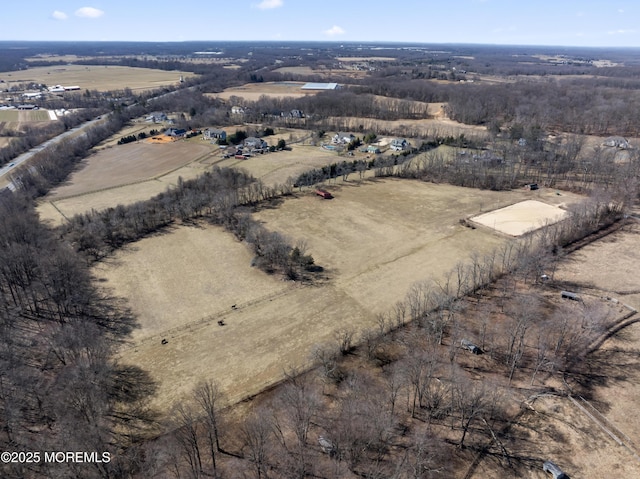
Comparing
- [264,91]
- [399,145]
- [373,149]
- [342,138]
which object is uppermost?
[264,91]

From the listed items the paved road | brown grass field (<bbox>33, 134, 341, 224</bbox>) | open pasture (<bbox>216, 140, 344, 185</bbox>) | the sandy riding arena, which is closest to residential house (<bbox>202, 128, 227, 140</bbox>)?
brown grass field (<bbox>33, 134, 341, 224</bbox>)

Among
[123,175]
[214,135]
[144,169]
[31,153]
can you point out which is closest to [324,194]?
[144,169]

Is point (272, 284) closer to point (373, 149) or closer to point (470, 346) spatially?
point (470, 346)

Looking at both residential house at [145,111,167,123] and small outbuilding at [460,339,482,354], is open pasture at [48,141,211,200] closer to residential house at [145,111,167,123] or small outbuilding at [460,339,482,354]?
residential house at [145,111,167,123]

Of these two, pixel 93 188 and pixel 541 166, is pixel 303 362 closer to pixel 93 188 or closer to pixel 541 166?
pixel 93 188

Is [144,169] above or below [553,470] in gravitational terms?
above

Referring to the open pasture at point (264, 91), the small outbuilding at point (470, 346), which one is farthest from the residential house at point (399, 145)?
the open pasture at point (264, 91)

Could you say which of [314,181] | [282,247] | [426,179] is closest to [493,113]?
[426,179]
